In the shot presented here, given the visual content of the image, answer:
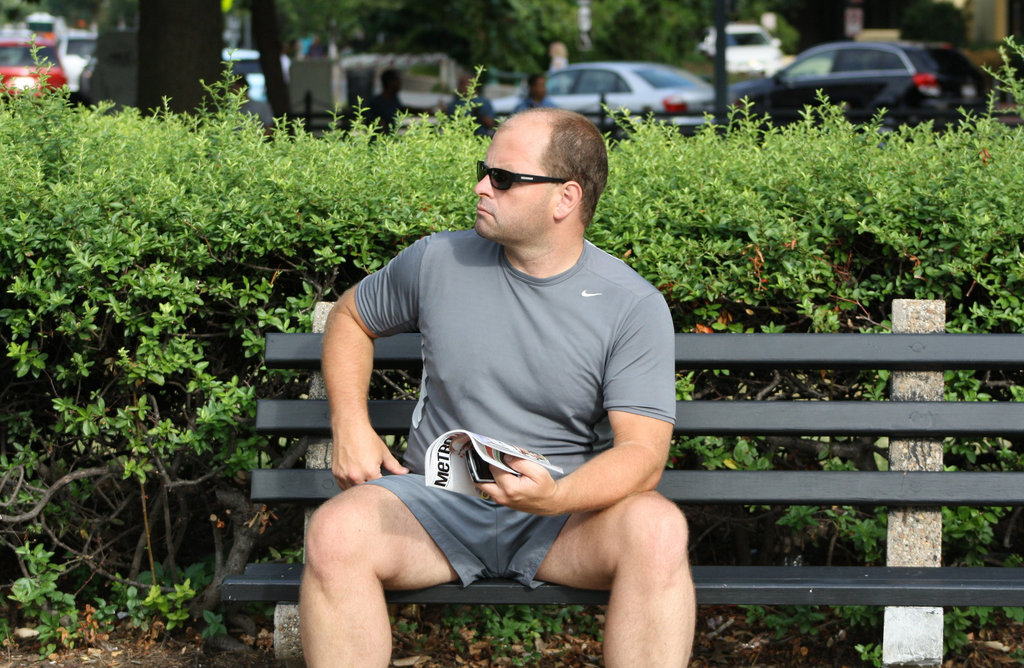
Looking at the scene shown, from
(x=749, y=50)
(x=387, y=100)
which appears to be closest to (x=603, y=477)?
(x=387, y=100)

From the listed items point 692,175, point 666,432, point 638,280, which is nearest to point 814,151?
point 692,175

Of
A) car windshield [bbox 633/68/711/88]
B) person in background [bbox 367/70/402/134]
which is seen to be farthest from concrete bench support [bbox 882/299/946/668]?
car windshield [bbox 633/68/711/88]

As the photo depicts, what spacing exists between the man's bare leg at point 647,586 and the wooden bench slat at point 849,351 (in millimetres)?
583

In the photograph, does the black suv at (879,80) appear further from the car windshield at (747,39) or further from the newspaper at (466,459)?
the car windshield at (747,39)

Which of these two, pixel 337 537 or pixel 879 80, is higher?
pixel 879 80

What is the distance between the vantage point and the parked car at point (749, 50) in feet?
125

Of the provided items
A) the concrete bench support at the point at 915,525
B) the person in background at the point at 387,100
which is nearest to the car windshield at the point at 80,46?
the person in background at the point at 387,100

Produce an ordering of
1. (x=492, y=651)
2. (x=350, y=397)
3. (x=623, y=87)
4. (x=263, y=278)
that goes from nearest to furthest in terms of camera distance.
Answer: (x=350, y=397) → (x=263, y=278) → (x=492, y=651) → (x=623, y=87)

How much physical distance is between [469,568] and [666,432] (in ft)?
1.92

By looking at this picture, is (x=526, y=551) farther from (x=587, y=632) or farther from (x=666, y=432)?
(x=587, y=632)

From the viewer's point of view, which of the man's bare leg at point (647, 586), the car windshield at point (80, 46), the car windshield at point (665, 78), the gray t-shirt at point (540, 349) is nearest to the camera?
the man's bare leg at point (647, 586)

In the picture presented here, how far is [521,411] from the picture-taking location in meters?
3.11

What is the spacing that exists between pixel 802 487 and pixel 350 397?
123cm

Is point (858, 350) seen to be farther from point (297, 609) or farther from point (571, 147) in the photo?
point (297, 609)
